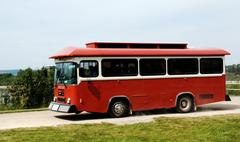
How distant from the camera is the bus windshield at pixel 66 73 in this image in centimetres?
1722

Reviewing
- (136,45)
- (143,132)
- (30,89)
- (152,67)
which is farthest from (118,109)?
(30,89)

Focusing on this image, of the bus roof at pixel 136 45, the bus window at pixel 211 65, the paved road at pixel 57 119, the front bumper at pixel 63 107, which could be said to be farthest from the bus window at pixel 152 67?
the front bumper at pixel 63 107

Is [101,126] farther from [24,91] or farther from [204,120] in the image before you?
[24,91]

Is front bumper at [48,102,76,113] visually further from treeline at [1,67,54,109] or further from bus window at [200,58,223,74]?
bus window at [200,58,223,74]

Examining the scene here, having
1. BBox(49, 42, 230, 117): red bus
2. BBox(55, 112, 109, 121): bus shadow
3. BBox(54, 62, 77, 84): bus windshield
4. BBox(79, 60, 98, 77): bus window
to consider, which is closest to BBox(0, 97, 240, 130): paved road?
BBox(55, 112, 109, 121): bus shadow

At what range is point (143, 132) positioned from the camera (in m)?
12.7

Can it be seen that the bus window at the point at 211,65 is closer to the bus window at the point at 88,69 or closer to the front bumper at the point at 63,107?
the bus window at the point at 88,69

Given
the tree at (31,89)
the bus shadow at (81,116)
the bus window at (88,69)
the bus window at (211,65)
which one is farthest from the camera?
the tree at (31,89)

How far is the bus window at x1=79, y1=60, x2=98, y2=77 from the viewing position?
1715 cm

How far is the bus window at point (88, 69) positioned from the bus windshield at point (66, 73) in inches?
9.8

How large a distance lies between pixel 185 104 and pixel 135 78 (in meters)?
2.72

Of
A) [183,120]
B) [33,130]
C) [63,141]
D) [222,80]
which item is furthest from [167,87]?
[63,141]

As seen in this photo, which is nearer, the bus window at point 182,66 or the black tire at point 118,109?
the black tire at point 118,109

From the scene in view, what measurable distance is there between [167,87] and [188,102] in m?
1.29
